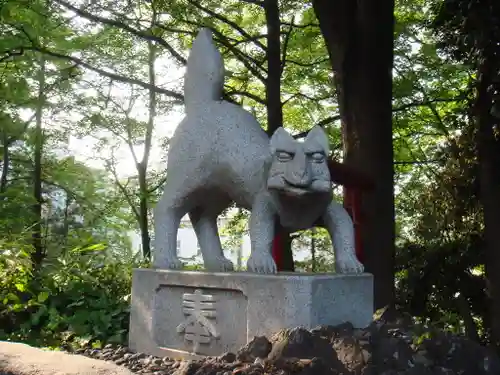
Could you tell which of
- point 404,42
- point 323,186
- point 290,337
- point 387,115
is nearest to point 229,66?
point 404,42

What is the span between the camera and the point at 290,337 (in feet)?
9.98

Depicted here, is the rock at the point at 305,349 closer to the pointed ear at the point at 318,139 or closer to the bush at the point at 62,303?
the pointed ear at the point at 318,139

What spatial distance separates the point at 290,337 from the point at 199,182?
1.54m

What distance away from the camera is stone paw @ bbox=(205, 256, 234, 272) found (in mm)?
4301

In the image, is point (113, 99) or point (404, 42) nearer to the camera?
point (404, 42)

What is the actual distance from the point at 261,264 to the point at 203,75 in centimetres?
167

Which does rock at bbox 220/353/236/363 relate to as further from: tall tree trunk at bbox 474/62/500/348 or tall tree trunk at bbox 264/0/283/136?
tall tree trunk at bbox 264/0/283/136

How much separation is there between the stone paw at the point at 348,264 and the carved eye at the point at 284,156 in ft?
2.45

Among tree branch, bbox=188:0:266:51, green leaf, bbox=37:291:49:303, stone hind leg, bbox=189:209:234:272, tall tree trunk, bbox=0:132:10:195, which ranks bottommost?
green leaf, bbox=37:291:49:303

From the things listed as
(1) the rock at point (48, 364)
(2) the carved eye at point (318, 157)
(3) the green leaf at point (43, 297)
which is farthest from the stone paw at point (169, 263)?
(3) the green leaf at point (43, 297)

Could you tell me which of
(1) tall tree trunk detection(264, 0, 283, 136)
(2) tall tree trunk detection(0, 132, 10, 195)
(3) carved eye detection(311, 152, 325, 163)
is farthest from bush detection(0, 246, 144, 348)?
(2) tall tree trunk detection(0, 132, 10, 195)

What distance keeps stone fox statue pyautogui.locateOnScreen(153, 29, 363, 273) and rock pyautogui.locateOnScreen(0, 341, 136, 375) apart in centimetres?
105

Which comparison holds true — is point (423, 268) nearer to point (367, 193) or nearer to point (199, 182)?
point (367, 193)

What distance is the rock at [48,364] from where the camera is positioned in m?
3.08
